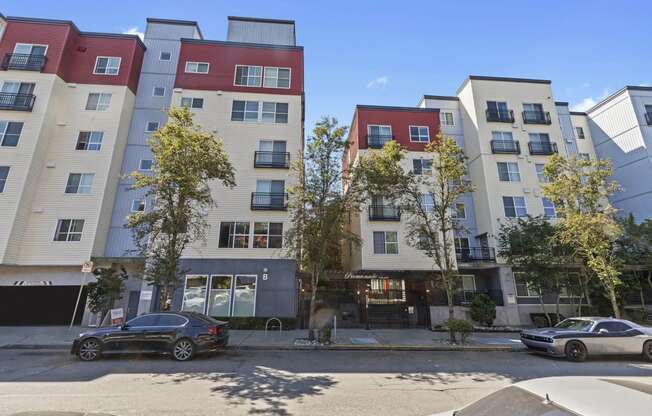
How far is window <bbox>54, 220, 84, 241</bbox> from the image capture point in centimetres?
1896

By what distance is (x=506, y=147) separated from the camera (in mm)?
25188

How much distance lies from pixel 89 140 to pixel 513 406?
87.3 ft

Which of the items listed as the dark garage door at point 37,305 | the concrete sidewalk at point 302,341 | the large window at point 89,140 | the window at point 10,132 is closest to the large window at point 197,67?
the large window at point 89,140

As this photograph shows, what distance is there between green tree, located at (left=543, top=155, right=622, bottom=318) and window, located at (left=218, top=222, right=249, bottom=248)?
1894 centimetres

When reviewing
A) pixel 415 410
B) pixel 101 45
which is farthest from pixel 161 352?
pixel 101 45

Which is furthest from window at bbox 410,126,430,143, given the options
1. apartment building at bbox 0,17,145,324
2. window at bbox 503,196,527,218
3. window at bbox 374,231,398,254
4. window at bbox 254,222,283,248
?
apartment building at bbox 0,17,145,324

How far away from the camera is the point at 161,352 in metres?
10.1

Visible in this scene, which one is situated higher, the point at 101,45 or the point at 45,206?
the point at 101,45

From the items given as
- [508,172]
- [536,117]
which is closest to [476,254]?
[508,172]

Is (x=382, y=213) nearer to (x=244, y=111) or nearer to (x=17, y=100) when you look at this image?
(x=244, y=111)

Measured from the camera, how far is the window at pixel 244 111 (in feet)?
73.7

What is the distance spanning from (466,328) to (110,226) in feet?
72.9

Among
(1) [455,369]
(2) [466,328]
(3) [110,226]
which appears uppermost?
(3) [110,226]

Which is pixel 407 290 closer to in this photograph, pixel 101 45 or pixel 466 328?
pixel 466 328
